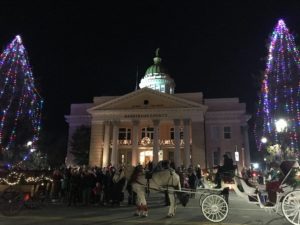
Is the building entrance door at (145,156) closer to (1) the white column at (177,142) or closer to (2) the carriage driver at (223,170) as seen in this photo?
(1) the white column at (177,142)

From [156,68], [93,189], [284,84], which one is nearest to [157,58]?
[156,68]

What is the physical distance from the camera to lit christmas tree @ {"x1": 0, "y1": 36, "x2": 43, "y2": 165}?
26.2m

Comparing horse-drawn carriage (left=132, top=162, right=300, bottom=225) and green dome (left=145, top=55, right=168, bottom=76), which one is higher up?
green dome (left=145, top=55, right=168, bottom=76)

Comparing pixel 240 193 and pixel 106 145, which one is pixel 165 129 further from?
pixel 240 193

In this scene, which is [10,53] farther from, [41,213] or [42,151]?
[42,151]

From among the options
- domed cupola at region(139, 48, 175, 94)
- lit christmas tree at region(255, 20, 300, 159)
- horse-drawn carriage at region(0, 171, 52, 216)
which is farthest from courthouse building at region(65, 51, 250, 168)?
horse-drawn carriage at region(0, 171, 52, 216)

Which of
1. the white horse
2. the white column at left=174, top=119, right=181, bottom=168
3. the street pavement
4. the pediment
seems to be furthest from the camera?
the pediment

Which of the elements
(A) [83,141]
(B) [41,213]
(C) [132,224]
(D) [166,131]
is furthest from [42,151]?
(C) [132,224]

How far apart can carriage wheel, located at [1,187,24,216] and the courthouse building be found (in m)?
28.2

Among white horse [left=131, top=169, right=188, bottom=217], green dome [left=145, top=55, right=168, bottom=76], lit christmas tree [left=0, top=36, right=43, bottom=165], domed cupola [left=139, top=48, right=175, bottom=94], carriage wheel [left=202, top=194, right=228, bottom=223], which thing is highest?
green dome [left=145, top=55, right=168, bottom=76]

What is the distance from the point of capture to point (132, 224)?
994 centimetres

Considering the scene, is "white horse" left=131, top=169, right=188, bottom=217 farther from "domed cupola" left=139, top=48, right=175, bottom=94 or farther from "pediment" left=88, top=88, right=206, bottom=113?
"domed cupola" left=139, top=48, right=175, bottom=94

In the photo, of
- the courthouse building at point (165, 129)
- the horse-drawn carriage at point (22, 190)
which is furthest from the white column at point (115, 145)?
the horse-drawn carriage at point (22, 190)

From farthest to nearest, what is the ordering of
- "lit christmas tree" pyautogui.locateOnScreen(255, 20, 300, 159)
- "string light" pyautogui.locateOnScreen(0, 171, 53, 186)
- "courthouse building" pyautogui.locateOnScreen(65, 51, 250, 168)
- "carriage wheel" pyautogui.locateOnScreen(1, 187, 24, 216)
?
1. "courthouse building" pyautogui.locateOnScreen(65, 51, 250, 168)
2. "lit christmas tree" pyautogui.locateOnScreen(255, 20, 300, 159)
3. "string light" pyautogui.locateOnScreen(0, 171, 53, 186)
4. "carriage wheel" pyautogui.locateOnScreen(1, 187, 24, 216)
